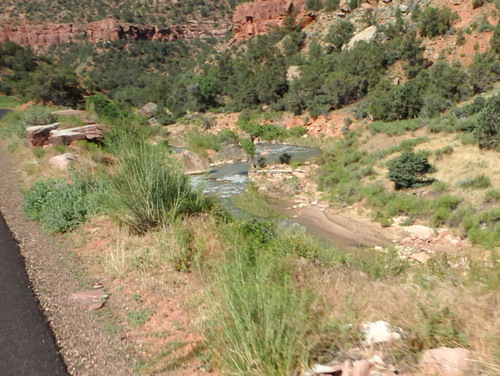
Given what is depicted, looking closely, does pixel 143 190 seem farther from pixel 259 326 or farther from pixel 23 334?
pixel 259 326

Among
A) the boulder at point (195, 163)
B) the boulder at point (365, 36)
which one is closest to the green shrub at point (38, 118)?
the boulder at point (195, 163)

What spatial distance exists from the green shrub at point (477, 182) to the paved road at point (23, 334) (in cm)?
1765

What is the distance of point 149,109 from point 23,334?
176 feet

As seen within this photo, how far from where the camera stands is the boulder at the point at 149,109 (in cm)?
5406

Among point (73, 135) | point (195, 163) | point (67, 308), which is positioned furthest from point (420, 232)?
point (67, 308)

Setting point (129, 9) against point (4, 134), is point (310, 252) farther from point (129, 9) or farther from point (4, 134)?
point (129, 9)

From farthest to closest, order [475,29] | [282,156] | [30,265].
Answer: [475,29] → [282,156] → [30,265]

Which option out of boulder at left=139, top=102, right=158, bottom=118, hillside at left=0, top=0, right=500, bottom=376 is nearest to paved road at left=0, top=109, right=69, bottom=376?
hillside at left=0, top=0, right=500, bottom=376

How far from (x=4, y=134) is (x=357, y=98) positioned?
32124mm

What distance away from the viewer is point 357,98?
136 feet

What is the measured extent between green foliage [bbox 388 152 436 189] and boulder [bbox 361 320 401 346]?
17973 mm

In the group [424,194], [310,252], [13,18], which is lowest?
[424,194]

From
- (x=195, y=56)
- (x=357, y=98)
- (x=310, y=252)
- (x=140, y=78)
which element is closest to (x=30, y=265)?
(x=310, y=252)

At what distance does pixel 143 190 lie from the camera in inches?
263
